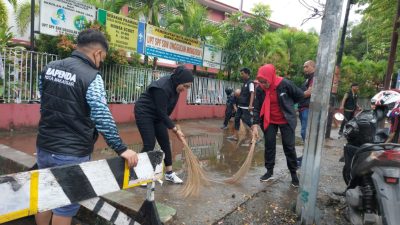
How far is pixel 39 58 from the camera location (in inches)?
296

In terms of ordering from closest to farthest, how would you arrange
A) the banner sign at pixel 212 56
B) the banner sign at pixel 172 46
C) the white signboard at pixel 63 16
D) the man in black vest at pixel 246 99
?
the white signboard at pixel 63 16, the man in black vest at pixel 246 99, the banner sign at pixel 172 46, the banner sign at pixel 212 56

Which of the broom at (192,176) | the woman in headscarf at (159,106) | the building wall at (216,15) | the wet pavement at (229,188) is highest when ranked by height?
the building wall at (216,15)

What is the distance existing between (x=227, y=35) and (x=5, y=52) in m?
7.76

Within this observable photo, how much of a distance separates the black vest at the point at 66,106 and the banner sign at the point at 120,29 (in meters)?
6.30

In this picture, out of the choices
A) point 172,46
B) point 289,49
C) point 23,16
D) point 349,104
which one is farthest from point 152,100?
point 289,49

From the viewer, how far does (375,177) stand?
119 inches

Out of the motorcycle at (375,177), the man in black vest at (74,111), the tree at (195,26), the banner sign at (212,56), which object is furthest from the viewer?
the banner sign at (212,56)

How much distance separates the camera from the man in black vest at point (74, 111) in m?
2.53

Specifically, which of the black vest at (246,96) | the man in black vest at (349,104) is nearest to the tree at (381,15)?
the man in black vest at (349,104)

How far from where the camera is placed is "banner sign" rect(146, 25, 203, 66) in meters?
10.0

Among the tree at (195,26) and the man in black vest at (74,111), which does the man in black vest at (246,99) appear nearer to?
the tree at (195,26)

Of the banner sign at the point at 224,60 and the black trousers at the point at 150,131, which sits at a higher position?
the banner sign at the point at 224,60

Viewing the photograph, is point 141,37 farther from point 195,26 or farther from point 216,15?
point 216,15

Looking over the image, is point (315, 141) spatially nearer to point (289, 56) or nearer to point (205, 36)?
point (205, 36)
